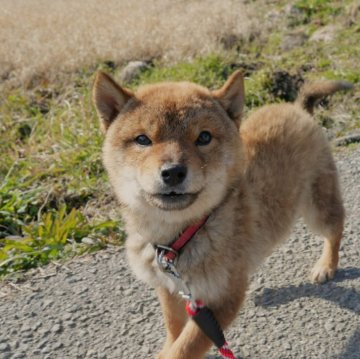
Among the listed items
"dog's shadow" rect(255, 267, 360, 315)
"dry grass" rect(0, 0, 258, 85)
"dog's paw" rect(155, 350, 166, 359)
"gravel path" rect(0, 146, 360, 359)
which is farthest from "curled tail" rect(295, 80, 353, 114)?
"dry grass" rect(0, 0, 258, 85)

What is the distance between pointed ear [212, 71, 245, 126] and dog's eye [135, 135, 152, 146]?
63 cm

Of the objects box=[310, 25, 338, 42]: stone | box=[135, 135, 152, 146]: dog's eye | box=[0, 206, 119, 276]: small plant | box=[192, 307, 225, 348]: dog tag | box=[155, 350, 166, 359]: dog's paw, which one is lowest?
box=[310, 25, 338, 42]: stone

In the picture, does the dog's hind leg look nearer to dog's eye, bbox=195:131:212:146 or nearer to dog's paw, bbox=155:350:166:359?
dog's eye, bbox=195:131:212:146

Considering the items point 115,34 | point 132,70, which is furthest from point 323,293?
point 115,34

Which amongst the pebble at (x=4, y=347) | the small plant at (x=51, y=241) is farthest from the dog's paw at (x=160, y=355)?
the small plant at (x=51, y=241)

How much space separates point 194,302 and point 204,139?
982 mm

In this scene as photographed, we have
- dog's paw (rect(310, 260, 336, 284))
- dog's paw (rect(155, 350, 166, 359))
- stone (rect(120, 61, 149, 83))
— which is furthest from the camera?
stone (rect(120, 61, 149, 83))

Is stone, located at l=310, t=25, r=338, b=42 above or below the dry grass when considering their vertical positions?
below

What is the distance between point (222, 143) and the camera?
325 cm

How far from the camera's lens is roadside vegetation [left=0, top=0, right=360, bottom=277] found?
525 cm

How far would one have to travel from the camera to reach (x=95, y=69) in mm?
9109

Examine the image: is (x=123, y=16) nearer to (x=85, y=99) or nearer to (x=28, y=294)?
(x=85, y=99)

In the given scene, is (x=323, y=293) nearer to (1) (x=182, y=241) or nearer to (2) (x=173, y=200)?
(1) (x=182, y=241)

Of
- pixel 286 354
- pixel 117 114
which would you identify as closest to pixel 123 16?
pixel 117 114
